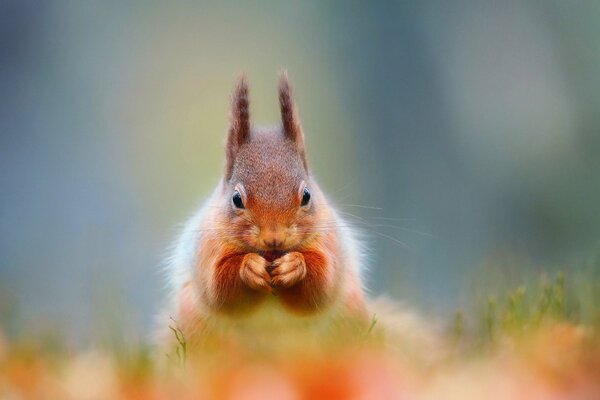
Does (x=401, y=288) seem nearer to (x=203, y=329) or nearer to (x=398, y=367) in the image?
(x=203, y=329)

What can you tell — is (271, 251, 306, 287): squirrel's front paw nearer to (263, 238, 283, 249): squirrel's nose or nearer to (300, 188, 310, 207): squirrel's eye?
(263, 238, 283, 249): squirrel's nose

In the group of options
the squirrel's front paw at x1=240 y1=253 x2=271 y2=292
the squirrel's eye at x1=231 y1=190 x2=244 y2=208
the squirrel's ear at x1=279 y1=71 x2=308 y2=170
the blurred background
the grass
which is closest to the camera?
the grass

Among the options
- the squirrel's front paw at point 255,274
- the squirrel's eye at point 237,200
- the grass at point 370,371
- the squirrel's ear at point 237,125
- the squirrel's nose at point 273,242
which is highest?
the squirrel's ear at point 237,125

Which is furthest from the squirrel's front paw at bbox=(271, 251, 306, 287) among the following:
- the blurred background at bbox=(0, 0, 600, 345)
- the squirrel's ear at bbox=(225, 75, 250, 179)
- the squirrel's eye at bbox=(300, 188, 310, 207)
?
the blurred background at bbox=(0, 0, 600, 345)

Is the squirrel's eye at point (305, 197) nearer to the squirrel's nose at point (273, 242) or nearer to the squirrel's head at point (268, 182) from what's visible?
the squirrel's head at point (268, 182)

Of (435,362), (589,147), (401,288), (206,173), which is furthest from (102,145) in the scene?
(435,362)

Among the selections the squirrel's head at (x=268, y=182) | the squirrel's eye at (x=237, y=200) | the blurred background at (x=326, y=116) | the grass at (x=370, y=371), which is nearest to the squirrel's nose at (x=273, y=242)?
the squirrel's head at (x=268, y=182)
